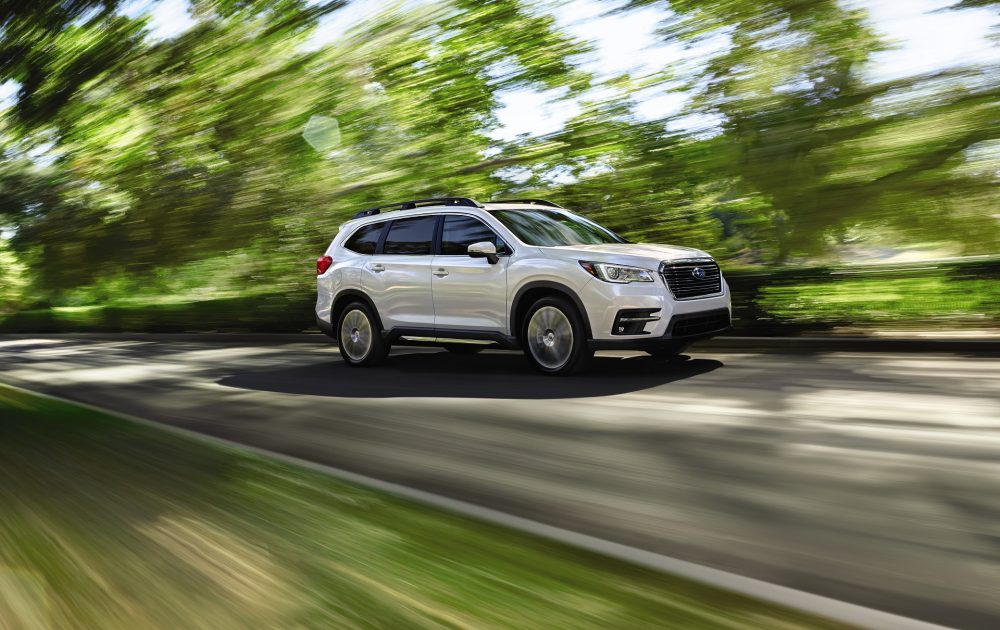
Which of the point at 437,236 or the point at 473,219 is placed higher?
the point at 473,219

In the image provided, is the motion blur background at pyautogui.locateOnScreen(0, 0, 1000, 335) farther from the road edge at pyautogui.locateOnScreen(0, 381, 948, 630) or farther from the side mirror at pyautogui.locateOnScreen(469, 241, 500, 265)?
the road edge at pyautogui.locateOnScreen(0, 381, 948, 630)

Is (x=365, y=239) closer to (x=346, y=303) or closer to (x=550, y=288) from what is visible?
(x=346, y=303)

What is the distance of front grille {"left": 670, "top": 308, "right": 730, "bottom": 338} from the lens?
934 cm

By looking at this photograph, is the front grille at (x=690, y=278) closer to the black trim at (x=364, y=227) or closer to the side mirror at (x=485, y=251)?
the side mirror at (x=485, y=251)

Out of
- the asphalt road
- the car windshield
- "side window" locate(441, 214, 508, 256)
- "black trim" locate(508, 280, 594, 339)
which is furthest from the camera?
"side window" locate(441, 214, 508, 256)

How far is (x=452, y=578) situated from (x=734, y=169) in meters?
9.78

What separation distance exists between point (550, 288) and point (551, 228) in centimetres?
118

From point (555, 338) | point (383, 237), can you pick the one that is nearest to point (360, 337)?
point (383, 237)

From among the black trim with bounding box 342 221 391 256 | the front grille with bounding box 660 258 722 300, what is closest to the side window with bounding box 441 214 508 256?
the black trim with bounding box 342 221 391 256

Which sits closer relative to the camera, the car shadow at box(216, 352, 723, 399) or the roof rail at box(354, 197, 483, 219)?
the car shadow at box(216, 352, 723, 399)

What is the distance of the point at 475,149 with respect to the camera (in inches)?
687

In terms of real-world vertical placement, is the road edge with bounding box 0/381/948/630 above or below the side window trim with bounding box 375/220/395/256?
below

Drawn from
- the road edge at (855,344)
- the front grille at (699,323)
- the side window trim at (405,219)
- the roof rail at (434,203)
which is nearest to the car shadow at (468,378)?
the front grille at (699,323)

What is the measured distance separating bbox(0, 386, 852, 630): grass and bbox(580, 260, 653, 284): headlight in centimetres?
448
